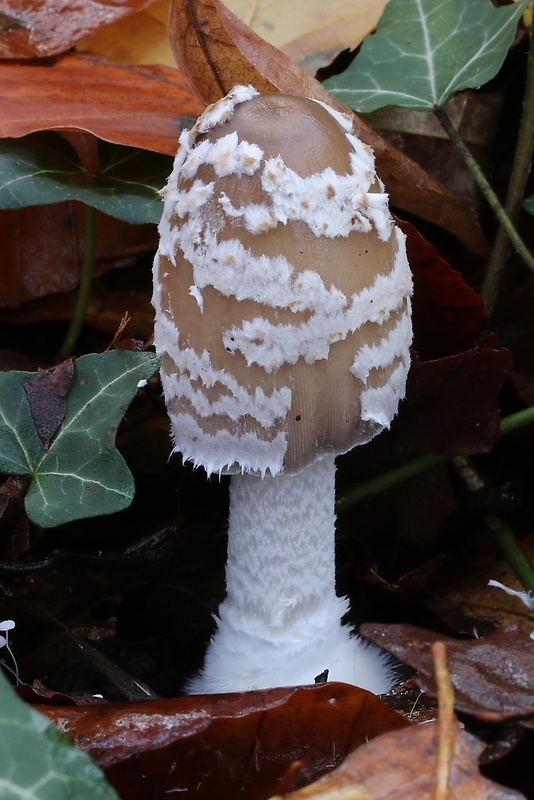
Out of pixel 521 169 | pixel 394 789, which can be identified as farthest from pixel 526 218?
pixel 394 789

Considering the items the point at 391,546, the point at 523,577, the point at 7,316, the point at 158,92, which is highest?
the point at 158,92

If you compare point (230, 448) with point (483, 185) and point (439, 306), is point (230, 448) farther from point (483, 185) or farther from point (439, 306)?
point (483, 185)

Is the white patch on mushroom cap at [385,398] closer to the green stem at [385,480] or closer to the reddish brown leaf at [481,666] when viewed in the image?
the reddish brown leaf at [481,666]

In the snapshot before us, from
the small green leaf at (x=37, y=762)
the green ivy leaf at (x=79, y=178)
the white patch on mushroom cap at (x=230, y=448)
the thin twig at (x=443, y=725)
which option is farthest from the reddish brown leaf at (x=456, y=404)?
the small green leaf at (x=37, y=762)

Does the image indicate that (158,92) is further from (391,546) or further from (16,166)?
(391,546)

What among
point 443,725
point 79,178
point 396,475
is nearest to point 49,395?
point 79,178

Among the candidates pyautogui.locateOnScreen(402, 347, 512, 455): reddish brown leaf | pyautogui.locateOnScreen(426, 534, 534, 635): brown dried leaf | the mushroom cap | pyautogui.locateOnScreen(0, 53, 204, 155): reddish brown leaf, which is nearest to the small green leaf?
the mushroom cap
